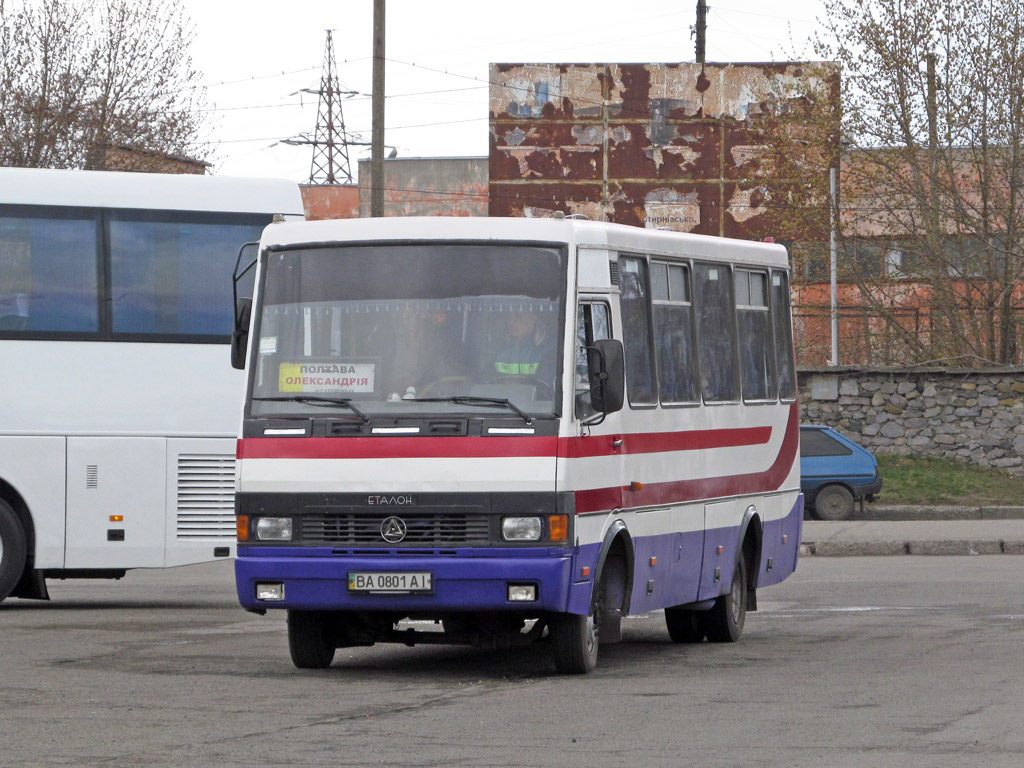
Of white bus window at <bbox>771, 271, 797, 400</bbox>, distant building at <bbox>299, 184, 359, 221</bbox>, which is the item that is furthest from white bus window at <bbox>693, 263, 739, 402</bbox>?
distant building at <bbox>299, 184, 359, 221</bbox>

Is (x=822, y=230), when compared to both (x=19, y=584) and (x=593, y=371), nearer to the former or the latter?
(x=19, y=584)

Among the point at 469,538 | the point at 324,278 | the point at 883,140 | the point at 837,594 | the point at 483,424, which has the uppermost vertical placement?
the point at 883,140

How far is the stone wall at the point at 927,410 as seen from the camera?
1227 inches

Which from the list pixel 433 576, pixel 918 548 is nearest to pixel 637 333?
pixel 433 576

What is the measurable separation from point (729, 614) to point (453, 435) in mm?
3749

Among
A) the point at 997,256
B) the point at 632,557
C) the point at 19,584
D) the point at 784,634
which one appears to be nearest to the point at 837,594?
the point at 784,634

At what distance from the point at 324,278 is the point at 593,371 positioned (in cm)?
173

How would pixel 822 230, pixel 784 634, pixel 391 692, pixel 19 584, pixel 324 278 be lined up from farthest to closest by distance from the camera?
pixel 822 230, pixel 19 584, pixel 784 634, pixel 324 278, pixel 391 692

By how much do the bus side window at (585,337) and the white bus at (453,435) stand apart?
0.05 ft

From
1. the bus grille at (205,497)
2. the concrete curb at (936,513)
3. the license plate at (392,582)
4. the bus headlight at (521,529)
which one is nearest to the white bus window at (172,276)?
the bus grille at (205,497)

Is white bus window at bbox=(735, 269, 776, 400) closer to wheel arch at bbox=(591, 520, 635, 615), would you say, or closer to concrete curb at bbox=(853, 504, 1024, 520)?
wheel arch at bbox=(591, 520, 635, 615)

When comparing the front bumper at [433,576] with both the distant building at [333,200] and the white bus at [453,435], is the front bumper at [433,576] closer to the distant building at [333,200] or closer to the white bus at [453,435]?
the white bus at [453,435]

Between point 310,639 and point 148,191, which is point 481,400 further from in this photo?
point 148,191

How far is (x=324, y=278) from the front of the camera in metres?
10.9
